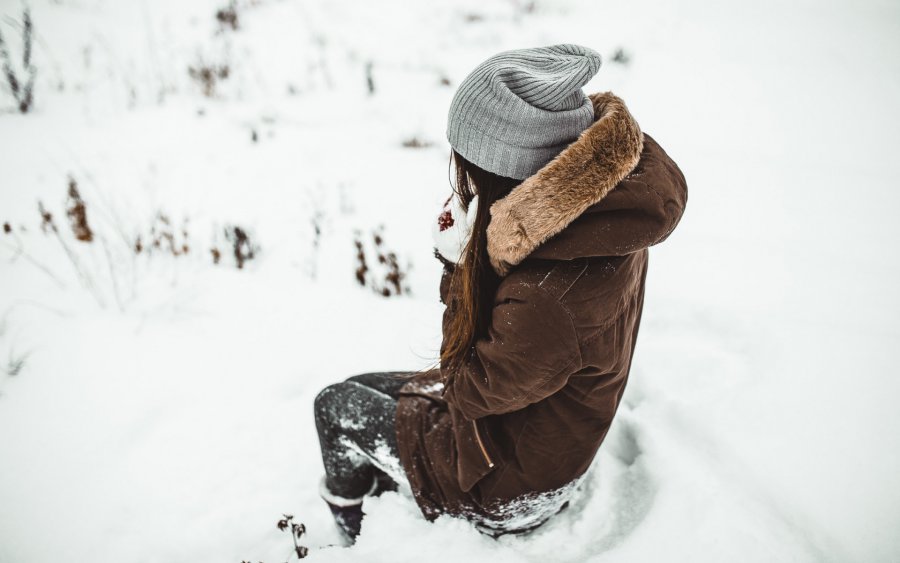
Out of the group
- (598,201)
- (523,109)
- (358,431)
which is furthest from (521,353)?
(358,431)

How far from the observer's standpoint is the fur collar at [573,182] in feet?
2.94

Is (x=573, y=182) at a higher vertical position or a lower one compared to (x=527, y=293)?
higher

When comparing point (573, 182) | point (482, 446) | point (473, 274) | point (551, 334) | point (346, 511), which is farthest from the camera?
point (346, 511)

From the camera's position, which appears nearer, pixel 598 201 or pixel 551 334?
pixel 598 201

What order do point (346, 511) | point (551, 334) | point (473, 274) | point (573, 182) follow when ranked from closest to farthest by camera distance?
point (573, 182) → point (551, 334) → point (473, 274) → point (346, 511)

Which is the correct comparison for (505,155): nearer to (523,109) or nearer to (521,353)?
(523,109)

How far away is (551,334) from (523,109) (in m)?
0.48

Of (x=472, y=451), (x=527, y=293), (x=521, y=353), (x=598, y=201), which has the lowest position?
(x=472, y=451)

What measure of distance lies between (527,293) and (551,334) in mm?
105

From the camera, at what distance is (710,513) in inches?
57.8

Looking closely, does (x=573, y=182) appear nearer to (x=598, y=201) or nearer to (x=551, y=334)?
(x=598, y=201)

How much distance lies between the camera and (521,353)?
1.03 m

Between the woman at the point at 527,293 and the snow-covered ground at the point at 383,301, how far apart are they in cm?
29

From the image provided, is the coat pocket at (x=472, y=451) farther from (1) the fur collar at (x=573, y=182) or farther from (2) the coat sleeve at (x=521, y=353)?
(1) the fur collar at (x=573, y=182)
